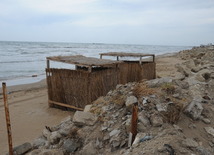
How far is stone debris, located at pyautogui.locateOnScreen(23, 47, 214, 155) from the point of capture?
3.58 m

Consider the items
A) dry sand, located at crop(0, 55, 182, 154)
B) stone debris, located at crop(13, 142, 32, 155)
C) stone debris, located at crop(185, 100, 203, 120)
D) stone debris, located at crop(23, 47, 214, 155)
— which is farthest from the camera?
dry sand, located at crop(0, 55, 182, 154)

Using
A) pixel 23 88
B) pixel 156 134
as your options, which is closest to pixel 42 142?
pixel 156 134

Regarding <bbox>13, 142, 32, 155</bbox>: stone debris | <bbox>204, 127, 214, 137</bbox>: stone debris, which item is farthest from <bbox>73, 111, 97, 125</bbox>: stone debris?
<bbox>204, 127, 214, 137</bbox>: stone debris

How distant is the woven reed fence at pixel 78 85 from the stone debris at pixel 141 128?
6.40 ft

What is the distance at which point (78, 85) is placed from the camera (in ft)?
25.6

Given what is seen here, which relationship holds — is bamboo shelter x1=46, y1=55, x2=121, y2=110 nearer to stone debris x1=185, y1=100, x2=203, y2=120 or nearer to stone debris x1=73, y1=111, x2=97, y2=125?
stone debris x1=73, y1=111, x2=97, y2=125

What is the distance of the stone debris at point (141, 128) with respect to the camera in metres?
3.58

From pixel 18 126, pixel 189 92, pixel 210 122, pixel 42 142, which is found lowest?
pixel 18 126

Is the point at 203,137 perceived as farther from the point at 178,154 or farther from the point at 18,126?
the point at 18,126

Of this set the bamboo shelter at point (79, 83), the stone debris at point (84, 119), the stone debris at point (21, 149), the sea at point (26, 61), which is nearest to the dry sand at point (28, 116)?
the bamboo shelter at point (79, 83)

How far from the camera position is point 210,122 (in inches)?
195

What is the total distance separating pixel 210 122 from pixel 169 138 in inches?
77.5

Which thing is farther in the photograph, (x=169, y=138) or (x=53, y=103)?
(x=53, y=103)

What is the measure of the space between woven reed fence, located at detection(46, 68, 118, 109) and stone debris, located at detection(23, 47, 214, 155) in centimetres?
195
